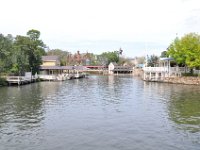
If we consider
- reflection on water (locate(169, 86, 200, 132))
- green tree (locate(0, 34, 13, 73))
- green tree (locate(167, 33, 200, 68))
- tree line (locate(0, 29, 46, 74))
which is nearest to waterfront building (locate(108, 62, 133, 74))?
tree line (locate(0, 29, 46, 74))

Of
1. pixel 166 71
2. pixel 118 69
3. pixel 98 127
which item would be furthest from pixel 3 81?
pixel 118 69

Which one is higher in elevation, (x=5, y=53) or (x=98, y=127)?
(x=5, y=53)

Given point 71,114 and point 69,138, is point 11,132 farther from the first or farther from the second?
point 71,114

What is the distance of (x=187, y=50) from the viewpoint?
7775 cm

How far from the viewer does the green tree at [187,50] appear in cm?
7594

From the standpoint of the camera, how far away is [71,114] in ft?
99.4

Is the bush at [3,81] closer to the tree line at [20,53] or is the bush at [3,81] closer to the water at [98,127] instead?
the tree line at [20,53]

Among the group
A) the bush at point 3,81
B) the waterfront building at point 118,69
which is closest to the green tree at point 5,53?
the bush at point 3,81

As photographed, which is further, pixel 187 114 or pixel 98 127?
pixel 187 114

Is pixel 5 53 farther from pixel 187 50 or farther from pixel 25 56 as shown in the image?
pixel 187 50

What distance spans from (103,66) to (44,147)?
180640 millimetres

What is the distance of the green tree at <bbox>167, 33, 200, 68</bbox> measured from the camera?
75.9 metres

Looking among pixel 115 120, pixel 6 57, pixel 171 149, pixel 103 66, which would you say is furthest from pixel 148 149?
pixel 103 66

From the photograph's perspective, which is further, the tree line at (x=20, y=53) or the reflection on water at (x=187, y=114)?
the tree line at (x=20, y=53)
